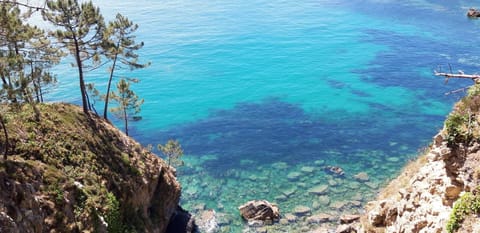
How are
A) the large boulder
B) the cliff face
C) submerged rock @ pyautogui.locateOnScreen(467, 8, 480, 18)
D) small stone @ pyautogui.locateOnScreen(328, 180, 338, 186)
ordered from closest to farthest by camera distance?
the cliff face
the large boulder
small stone @ pyautogui.locateOnScreen(328, 180, 338, 186)
submerged rock @ pyautogui.locateOnScreen(467, 8, 480, 18)

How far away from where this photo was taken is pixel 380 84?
82.6 meters

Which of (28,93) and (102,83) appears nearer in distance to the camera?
(28,93)

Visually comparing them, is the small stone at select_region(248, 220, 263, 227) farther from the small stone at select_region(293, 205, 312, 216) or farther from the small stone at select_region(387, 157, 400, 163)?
the small stone at select_region(387, 157, 400, 163)

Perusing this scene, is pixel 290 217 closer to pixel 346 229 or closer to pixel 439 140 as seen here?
pixel 346 229

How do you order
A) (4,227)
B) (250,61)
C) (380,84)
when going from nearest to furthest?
(4,227) < (380,84) < (250,61)

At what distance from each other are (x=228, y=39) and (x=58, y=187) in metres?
94.2

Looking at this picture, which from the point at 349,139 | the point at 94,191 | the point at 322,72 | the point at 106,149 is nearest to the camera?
the point at 94,191

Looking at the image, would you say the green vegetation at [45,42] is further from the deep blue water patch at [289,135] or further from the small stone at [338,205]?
the small stone at [338,205]

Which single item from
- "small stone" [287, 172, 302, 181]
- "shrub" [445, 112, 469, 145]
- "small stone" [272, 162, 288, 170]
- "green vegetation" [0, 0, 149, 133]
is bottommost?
"small stone" [287, 172, 302, 181]

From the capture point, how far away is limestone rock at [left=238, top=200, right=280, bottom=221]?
43.8 meters

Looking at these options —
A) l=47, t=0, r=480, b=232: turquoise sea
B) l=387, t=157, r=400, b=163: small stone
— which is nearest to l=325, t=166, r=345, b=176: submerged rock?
l=47, t=0, r=480, b=232: turquoise sea

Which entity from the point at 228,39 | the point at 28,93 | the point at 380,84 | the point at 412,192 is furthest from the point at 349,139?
the point at 228,39

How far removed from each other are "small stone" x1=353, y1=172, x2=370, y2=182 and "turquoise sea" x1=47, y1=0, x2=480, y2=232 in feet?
1.70

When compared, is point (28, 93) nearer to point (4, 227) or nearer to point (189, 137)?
point (4, 227)
